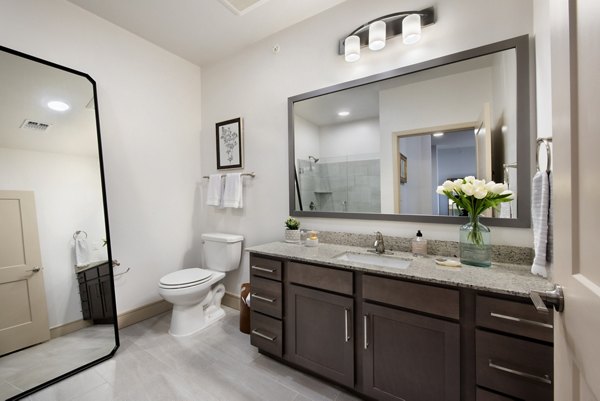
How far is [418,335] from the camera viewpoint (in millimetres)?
1200

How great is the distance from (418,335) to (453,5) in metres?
1.94

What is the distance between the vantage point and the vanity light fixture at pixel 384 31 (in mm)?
1604

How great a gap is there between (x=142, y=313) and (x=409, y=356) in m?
2.41

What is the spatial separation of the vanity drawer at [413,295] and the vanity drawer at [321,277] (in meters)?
0.11

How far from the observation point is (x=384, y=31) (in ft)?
5.61

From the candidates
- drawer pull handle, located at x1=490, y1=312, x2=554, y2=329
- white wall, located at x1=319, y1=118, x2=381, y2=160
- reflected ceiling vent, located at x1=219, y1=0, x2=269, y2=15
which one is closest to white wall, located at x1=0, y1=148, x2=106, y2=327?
reflected ceiling vent, located at x1=219, y1=0, x2=269, y2=15

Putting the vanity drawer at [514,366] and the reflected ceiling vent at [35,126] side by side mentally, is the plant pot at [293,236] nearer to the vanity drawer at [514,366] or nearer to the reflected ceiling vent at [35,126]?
the vanity drawer at [514,366]

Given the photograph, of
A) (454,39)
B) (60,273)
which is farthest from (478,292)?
(60,273)

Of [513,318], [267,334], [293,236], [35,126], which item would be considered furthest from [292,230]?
[35,126]

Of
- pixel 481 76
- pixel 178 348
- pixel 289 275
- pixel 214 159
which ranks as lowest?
pixel 178 348

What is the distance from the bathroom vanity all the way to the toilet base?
31.7 inches

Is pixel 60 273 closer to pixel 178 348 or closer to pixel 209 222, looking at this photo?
pixel 178 348

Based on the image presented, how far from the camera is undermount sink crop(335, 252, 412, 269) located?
1.53 metres

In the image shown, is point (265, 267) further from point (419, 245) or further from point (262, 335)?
point (419, 245)
